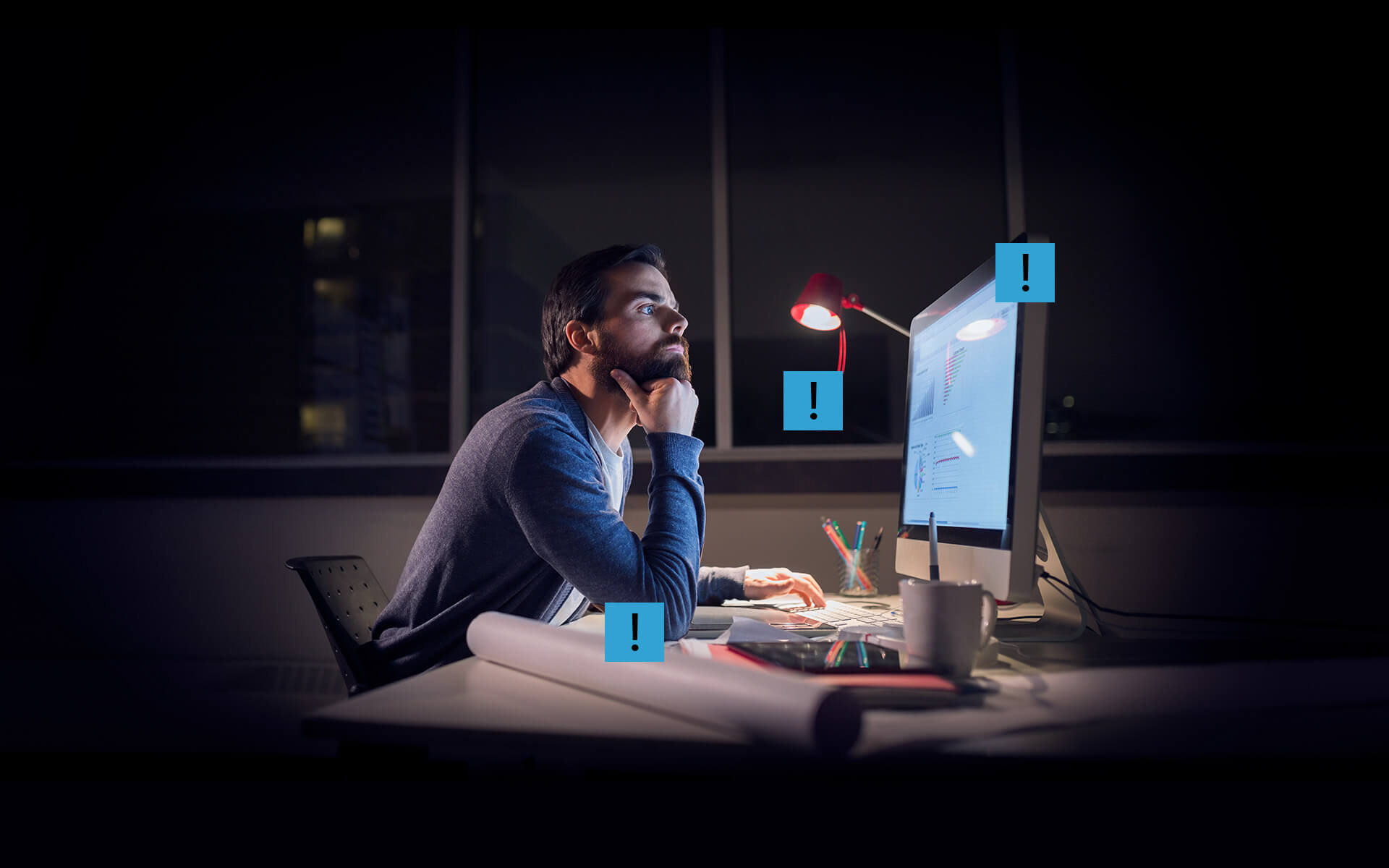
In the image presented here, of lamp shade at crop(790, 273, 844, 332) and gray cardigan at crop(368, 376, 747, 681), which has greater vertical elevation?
lamp shade at crop(790, 273, 844, 332)

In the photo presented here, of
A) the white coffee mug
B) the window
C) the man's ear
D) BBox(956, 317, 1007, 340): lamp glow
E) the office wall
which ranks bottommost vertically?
the office wall

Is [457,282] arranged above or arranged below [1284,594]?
above

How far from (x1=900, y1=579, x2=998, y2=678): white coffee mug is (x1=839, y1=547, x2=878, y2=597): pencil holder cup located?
3.53ft

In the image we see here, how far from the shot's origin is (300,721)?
1.93 feet

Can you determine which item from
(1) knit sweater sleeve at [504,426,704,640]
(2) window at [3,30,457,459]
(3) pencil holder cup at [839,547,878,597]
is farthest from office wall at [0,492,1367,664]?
(1) knit sweater sleeve at [504,426,704,640]

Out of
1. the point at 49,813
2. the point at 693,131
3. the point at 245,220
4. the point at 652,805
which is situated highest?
the point at 693,131

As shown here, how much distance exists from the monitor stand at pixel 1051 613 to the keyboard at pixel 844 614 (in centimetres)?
18

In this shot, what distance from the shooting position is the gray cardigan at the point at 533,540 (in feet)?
3.62

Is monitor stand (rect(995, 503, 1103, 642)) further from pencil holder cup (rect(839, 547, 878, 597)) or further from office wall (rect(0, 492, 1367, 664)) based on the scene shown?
office wall (rect(0, 492, 1367, 664))

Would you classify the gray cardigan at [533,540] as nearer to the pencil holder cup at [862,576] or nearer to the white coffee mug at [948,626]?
the white coffee mug at [948,626]

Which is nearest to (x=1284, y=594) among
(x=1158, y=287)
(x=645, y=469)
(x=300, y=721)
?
(x=1158, y=287)

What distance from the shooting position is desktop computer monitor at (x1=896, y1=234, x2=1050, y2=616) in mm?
866

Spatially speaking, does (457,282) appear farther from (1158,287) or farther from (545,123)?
(1158,287)

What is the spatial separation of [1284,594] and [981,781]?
7.61 ft
